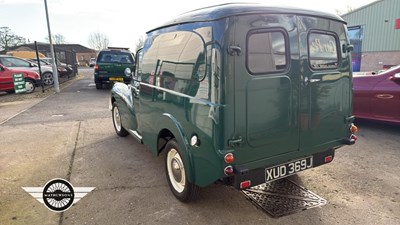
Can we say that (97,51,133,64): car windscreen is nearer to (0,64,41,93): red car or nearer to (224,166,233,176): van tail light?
(0,64,41,93): red car

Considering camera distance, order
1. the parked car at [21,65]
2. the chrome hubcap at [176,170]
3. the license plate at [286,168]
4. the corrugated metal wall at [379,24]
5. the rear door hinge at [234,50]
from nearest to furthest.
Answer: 1. the rear door hinge at [234,50]
2. the license plate at [286,168]
3. the chrome hubcap at [176,170]
4. the parked car at [21,65]
5. the corrugated metal wall at [379,24]

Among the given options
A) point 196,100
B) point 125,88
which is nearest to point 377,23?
point 125,88

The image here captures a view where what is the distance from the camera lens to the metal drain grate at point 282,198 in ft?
9.89

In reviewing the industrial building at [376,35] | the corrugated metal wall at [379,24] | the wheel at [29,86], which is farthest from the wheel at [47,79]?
the corrugated metal wall at [379,24]

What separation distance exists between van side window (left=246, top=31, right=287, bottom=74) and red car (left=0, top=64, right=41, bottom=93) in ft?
41.6

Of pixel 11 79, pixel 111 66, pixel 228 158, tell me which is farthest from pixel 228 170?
pixel 11 79

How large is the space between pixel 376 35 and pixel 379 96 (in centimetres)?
1878

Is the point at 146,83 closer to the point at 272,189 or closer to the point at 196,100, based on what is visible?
the point at 196,100

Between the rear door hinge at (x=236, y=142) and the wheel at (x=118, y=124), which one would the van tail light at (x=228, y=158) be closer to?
the rear door hinge at (x=236, y=142)

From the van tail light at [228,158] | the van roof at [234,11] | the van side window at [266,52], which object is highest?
the van roof at [234,11]

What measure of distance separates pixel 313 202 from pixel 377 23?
2218cm

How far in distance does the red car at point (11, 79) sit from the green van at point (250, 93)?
11453 mm

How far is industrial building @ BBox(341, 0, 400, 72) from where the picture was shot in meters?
19.6

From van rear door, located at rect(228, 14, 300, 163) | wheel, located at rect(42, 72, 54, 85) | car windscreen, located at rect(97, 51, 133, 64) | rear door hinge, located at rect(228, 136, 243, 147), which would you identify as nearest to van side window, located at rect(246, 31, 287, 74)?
van rear door, located at rect(228, 14, 300, 163)
